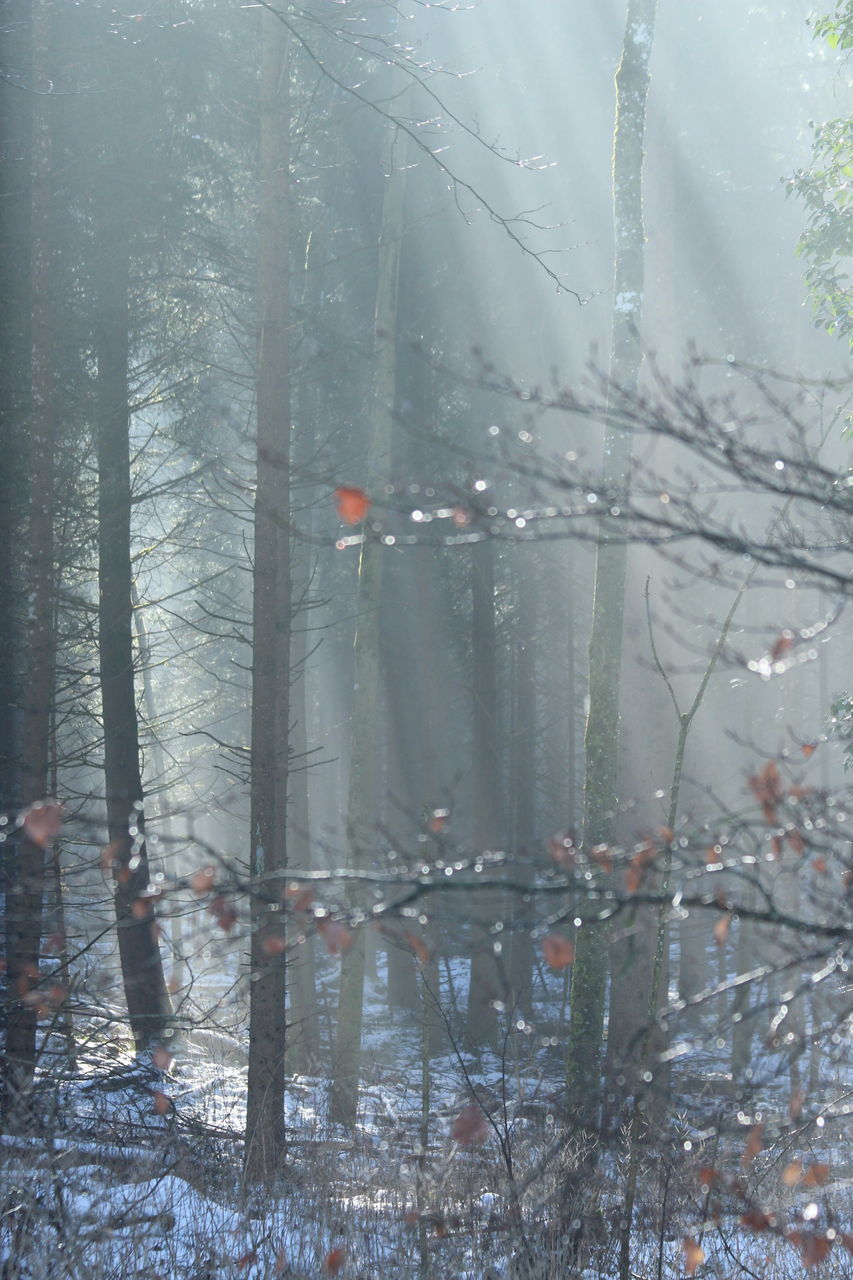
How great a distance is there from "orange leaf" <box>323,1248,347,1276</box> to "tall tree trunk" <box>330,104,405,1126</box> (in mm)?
5207

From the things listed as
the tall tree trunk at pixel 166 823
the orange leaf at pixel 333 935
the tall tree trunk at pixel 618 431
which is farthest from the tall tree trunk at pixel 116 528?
the orange leaf at pixel 333 935

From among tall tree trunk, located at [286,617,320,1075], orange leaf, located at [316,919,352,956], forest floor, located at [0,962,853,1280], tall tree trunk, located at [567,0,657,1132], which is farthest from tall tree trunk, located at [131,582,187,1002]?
tall tree trunk, located at [567,0,657,1132]

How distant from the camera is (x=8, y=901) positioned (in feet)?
24.8

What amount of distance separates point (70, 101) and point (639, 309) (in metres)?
7.01

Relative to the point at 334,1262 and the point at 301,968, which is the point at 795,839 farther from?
the point at 301,968

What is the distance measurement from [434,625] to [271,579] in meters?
8.04

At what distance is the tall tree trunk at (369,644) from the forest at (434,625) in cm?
6

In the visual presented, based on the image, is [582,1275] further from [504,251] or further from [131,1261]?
[504,251]

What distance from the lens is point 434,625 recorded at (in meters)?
16.8

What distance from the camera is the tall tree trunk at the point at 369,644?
11117 mm

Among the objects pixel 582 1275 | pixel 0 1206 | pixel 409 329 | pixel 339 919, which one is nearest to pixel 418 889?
pixel 339 919

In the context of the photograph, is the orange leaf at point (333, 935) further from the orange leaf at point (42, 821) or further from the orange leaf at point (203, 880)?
the orange leaf at point (42, 821)

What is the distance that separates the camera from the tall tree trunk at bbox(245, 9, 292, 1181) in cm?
832

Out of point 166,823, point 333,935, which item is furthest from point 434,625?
point 333,935
